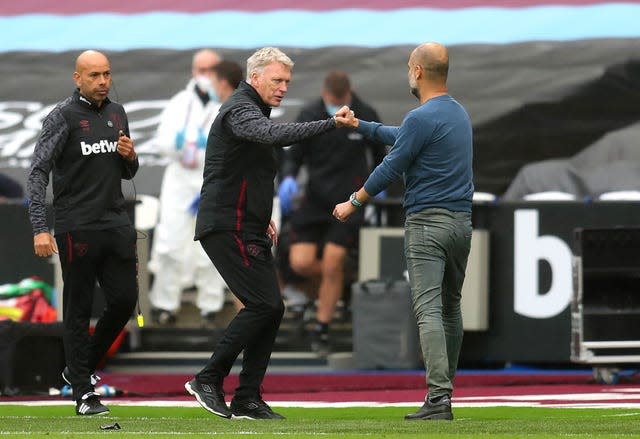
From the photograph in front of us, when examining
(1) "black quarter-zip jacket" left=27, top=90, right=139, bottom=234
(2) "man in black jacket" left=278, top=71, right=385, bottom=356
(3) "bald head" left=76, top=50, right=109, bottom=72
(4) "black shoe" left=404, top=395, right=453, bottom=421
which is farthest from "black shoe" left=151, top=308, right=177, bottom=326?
(4) "black shoe" left=404, top=395, right=453, bottom=421

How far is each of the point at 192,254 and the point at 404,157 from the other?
6.07m

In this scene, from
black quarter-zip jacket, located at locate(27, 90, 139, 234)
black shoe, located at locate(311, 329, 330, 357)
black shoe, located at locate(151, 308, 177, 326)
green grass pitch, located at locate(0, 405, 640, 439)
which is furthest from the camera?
black shoe, located at locate(151, 308, 177, 326)

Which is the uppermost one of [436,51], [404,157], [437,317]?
[436,51]

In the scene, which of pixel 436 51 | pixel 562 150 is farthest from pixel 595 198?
pixel 436 51

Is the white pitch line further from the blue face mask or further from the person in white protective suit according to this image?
the blue face mask

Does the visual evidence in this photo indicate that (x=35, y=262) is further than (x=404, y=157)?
Yes

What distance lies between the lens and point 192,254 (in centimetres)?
1455

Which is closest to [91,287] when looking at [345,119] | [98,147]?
[98,147]

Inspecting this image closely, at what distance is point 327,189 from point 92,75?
4.83 m

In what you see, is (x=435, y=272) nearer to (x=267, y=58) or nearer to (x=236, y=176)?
(x=236, y=176)

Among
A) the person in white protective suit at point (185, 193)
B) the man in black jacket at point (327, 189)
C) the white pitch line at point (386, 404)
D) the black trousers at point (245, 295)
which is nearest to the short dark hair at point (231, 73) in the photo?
the man in black jacket at point (327, 189)

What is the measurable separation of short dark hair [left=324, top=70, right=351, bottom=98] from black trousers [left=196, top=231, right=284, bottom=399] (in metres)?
4.88

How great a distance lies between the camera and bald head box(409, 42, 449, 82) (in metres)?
8.78

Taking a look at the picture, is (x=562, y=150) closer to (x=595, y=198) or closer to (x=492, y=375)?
(x=595, y=198)
